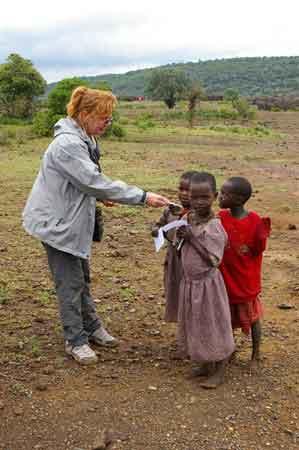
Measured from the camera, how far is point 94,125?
3342 millimetres

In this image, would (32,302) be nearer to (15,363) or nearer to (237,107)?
(15,363)

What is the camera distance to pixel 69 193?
10.9ft

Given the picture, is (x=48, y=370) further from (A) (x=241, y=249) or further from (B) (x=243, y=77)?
(B) (x=243, y=77)

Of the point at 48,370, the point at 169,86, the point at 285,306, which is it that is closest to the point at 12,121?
the point at 285,306

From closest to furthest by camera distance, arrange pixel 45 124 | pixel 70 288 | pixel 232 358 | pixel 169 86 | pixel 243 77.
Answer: pixel 70 288 → pixel 232 358 → pixel 45 124 → pixel 169 86 → pixel 243 77

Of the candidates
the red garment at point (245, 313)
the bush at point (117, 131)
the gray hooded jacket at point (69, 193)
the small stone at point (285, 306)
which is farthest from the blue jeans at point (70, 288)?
the bush at point (117, 131)

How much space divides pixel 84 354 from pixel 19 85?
19044 millimetres

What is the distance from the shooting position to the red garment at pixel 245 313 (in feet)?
11.0

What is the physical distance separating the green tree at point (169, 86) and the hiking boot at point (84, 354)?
139 feet

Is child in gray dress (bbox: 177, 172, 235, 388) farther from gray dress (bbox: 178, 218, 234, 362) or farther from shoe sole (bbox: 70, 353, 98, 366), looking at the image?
shoe sole (bbox: 70, 353, 98, 366)

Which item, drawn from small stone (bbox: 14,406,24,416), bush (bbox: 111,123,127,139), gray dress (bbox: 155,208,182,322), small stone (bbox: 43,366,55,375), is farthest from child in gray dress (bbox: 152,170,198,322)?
bush (bbox: 111,123,127,139)

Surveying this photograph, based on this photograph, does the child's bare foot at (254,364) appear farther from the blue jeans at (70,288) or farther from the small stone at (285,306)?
the small stone at (285,306)

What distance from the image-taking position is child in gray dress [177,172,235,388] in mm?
3061

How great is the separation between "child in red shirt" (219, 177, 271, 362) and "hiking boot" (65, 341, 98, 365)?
2.82ft
